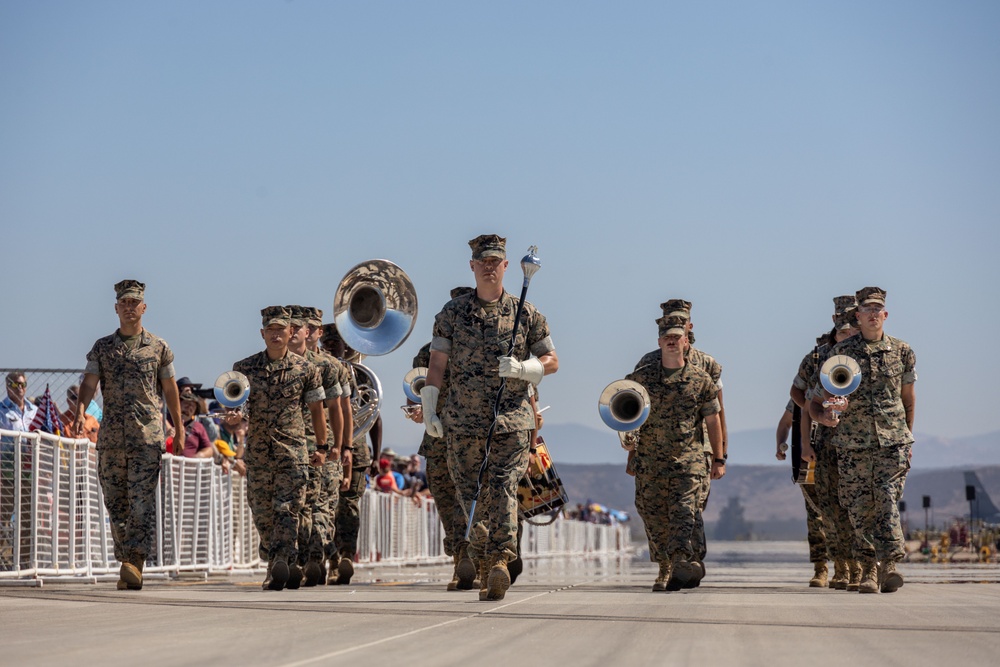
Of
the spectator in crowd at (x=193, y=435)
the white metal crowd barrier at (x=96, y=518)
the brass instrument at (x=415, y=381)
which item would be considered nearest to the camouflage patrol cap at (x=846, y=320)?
the brass instrument at (x=415, y=381)

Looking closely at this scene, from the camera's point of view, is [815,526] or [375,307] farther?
[375,307]

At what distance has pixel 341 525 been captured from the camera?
1641cm

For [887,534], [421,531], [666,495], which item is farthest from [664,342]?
[421,531]

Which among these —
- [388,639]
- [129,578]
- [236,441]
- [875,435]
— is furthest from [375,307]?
[388,639]

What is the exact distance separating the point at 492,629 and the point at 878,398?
20.2 feet

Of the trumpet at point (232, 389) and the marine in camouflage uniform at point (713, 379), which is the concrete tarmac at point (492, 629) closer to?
the marine in camouflage uniform at point (713, 379)

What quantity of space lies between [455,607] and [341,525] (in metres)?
6.46

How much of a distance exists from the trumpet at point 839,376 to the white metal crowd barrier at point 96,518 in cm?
723

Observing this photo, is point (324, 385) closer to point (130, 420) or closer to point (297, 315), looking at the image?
point (297, 315)

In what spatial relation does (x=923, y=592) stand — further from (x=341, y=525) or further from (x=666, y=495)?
(x=341, y=525)

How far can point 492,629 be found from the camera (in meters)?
8.06

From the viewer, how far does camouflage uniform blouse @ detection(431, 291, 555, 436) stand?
11.2m

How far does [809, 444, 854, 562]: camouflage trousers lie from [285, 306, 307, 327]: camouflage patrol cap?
4.90 m

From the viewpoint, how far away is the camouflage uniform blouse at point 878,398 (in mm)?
13148
